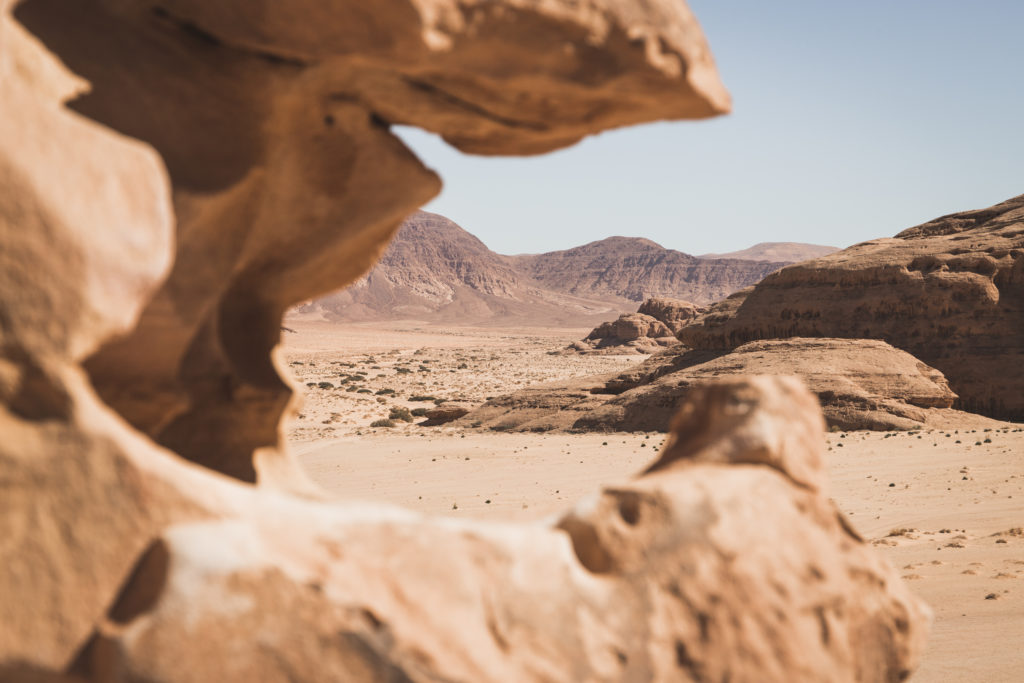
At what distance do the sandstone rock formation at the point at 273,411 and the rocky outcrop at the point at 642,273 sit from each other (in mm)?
141312

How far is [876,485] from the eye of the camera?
11547 millimetres

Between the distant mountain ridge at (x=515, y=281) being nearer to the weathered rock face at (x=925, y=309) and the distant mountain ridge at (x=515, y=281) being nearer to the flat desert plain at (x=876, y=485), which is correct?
the weathered rock face at (x=925, y=309)

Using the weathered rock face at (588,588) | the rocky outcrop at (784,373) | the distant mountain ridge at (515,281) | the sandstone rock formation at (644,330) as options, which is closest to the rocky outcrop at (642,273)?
the distant mountain ridge at (515,281)

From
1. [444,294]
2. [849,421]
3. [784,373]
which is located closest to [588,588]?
[784,373]

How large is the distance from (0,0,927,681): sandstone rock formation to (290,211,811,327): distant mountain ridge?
330 feet

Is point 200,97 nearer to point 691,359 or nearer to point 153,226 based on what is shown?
point 153,226

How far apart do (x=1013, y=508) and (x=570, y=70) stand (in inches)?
Result: 337

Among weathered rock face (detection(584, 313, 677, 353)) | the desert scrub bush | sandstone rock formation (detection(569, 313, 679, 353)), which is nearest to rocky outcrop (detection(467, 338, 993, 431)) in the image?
the desert scrub bush

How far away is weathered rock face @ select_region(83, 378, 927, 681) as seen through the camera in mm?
2342

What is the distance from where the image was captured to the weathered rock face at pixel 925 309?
20.4 metres

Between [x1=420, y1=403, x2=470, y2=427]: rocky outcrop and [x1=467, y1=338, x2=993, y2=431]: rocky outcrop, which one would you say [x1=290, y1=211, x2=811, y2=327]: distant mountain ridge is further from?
[x1=467, y1=338, x2=993, y2=431]: rocky outcrop

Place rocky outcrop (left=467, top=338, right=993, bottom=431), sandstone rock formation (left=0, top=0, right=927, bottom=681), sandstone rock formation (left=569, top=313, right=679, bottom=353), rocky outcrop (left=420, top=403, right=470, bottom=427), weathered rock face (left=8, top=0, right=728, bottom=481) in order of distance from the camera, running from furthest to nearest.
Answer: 1. sandstone rock formation (left=569, top=313, right=679, bottom=353)
2. rocky outcrop (left=420, top=403, right=470, bottom=427)
3. rocky outcrop (left=467, top=338, right=993, bottom=431)
4. weathered rock face (left=8, top=0, right=728, bottom=481)
5. sandstone rock formation (left=0, top=0, right=927, bottom=681)

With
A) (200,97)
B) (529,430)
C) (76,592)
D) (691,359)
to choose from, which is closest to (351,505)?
(76,592)

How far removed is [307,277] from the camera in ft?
13.9
